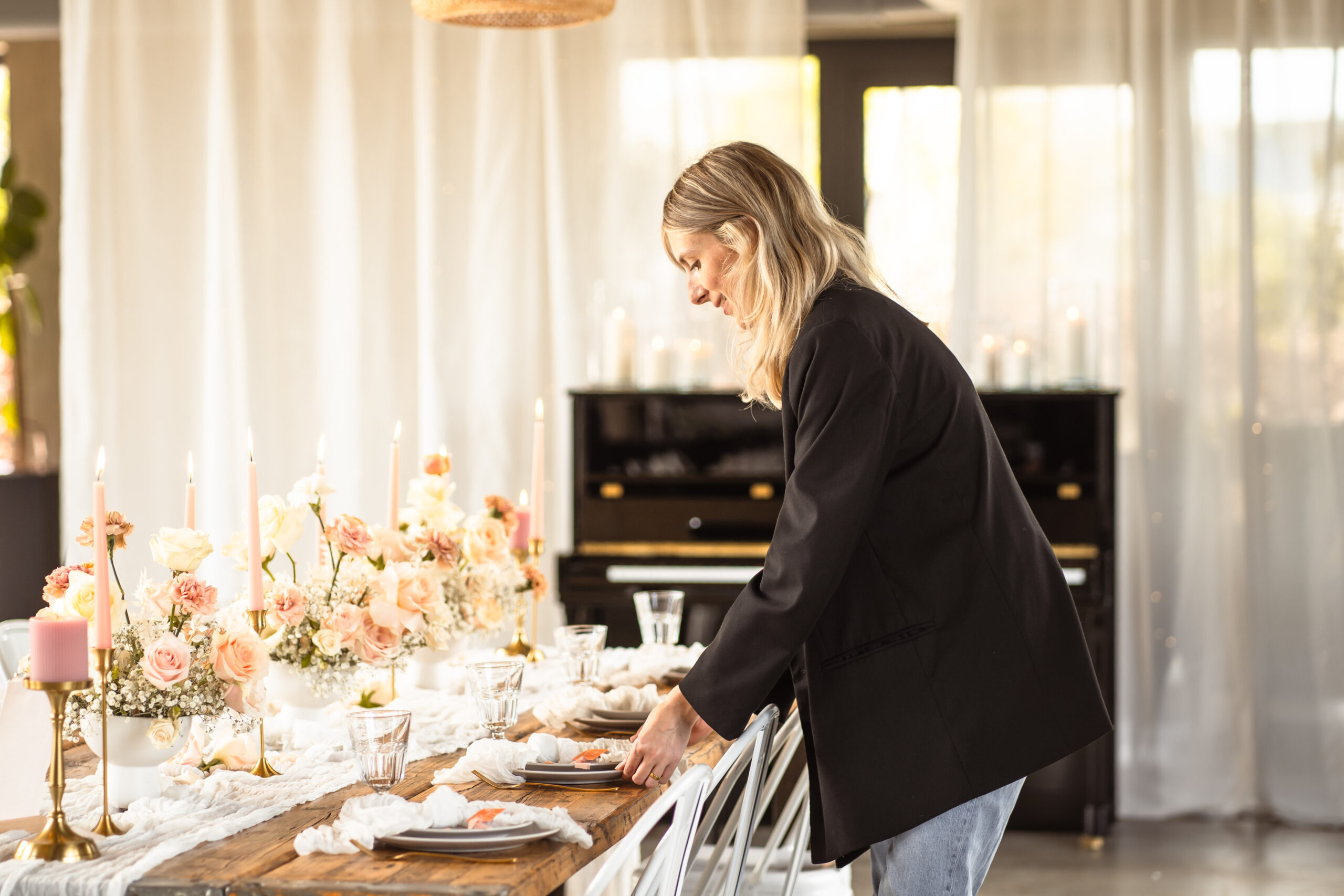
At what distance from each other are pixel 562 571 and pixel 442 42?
178 centimetres

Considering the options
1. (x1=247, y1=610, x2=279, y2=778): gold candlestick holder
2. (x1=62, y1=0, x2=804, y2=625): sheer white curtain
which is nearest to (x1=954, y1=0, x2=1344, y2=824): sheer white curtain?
(x1=62, y1=0, x2=804, y2=625): sheer white curtain

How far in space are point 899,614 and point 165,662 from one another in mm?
832

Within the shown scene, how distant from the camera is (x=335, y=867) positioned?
1.29m

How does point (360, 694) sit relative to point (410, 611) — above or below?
below

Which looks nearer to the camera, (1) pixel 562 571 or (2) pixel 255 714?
(2) pixel 255 714

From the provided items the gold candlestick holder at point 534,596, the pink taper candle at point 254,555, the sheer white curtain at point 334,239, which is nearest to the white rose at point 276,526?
the pink taper candle at point 254,555

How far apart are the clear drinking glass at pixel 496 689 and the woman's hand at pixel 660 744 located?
22 cm

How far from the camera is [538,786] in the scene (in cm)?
161

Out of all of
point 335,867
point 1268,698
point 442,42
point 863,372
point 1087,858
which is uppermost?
point 442,42

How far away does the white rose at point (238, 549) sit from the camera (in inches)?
73.6

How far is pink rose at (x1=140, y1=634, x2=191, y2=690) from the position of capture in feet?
4.90

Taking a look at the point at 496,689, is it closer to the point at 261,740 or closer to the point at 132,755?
the point at 261,740

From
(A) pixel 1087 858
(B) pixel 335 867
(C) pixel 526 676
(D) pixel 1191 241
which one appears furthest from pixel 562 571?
(B) pixel 335 867

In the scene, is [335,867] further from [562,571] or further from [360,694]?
[562,571]
